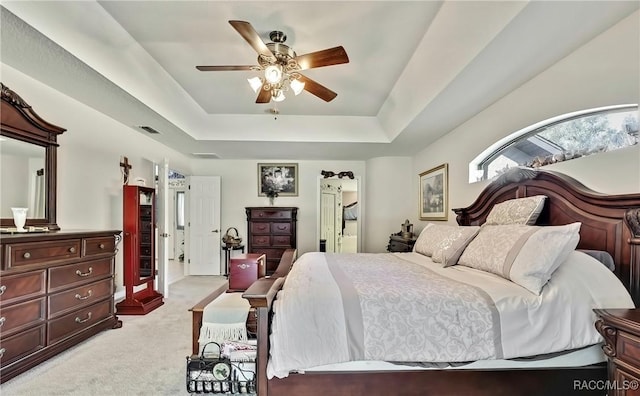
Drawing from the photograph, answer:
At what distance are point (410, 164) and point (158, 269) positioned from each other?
14.8ft

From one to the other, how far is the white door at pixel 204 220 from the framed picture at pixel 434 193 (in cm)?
389

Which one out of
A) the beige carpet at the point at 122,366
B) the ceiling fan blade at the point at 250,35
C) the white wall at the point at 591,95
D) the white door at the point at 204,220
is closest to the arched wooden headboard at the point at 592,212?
the white wall at the point at 591,95

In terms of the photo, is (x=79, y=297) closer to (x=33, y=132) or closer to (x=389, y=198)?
(x=33, y=132)

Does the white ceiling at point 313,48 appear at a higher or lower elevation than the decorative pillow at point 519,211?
higher

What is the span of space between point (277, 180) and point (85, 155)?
11.3ft

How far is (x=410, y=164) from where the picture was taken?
5801 millimetres

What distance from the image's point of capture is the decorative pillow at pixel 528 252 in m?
1.64

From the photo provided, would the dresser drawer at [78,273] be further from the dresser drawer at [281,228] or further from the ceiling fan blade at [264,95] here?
the dresser drawer at [281,228]

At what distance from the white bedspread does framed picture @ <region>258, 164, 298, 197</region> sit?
192 inches

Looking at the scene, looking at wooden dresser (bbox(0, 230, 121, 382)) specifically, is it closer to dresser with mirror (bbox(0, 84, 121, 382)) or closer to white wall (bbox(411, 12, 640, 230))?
dresser with mirror (bbox(0, 84, 121, 382))

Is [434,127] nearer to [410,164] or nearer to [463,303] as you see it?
[410,164]

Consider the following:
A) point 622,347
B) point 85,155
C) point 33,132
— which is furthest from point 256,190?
point 622,347

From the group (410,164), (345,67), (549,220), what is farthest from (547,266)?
(410,164)

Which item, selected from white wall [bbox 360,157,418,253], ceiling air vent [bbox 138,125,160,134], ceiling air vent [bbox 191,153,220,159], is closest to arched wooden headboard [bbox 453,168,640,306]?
white wall [bbox 360,157,418,253]
